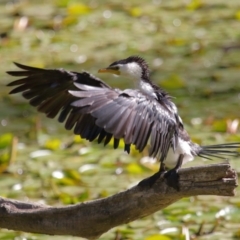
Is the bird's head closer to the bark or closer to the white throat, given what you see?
the white throat

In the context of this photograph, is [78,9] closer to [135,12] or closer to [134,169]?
[135,12]

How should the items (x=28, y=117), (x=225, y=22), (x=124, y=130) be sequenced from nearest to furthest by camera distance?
(x=124, y=130) < (x=28, y=117) < (x=225, y=22)

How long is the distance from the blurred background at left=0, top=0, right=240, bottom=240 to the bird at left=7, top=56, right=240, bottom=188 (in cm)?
67

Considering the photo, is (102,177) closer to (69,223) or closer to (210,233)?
(210,233)

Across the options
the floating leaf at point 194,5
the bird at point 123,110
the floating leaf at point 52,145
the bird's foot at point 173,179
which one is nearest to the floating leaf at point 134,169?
the floating leaf at point 52,145

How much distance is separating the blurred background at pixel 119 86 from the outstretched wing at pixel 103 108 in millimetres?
772

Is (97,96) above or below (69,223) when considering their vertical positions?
above

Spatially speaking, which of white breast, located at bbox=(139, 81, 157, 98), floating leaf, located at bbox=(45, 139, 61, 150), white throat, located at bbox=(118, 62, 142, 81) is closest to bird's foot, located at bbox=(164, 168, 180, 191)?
white breast, located at bbox=(139, 81, 157, 98)

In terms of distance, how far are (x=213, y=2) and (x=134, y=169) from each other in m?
3.57

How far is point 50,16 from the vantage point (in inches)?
343

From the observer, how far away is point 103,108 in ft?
12.0

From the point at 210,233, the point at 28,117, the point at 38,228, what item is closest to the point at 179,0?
the point at 28,117

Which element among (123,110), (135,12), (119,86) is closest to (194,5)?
(135,12)

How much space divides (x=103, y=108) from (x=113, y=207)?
0.57 metres
